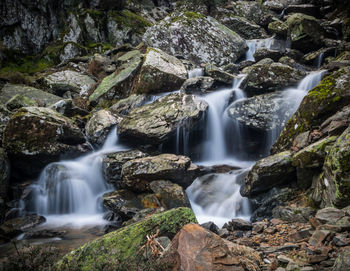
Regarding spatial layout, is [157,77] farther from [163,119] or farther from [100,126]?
[100,126]

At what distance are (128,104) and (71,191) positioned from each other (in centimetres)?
550

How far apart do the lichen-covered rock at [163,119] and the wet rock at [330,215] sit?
6354mm

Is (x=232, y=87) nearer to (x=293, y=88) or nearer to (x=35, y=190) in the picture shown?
(x=293, y=88)

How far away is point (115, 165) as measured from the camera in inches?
354

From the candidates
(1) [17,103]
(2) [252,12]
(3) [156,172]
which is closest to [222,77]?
(3) [156,172]

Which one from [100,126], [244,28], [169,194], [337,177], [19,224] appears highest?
[244,28]

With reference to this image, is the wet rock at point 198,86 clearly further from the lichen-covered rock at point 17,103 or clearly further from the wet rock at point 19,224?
the wet rock at point 19,224

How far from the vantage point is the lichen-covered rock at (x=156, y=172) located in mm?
7472

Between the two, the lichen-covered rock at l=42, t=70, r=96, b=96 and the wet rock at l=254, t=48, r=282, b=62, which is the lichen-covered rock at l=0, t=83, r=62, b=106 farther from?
the wet rock at l=254, t=48, r=282, b=62

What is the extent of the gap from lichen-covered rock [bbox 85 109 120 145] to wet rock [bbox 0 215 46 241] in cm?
398

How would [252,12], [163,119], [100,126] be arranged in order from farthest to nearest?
[252,12] < [100,126] < [163,119]

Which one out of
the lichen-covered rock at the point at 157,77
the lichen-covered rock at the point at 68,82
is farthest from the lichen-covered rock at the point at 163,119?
the lichen-covered rock at the point at 68,82

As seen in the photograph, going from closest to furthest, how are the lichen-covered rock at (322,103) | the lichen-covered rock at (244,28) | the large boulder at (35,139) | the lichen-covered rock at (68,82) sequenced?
the lichen-covered rock at (322,103), the large boulder at (35,139), the lichen-covered rock at (68,82), the lichen-covered rock at (244,28)

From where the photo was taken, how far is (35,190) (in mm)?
9039
